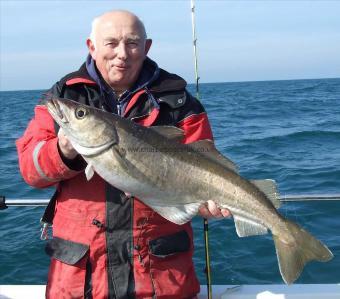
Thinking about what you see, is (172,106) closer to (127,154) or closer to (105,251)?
(127,154)

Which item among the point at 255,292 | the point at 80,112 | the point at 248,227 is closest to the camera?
the point at 80,112

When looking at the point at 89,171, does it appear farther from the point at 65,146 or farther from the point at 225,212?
the point at 225,212

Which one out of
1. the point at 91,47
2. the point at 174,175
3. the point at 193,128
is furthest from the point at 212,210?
the point at 91,47

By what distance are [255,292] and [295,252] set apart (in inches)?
43.9

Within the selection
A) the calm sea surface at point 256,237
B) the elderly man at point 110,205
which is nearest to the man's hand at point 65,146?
the elderly man at point 110,205

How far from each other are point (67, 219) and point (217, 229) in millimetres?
5478

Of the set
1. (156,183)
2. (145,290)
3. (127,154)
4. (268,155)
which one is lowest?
(268,155)

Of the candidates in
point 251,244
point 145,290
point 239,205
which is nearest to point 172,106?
point 239,205

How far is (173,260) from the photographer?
3660 millimetres

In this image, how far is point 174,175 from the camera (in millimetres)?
3535

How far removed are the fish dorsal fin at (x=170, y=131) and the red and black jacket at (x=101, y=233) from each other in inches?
9.7

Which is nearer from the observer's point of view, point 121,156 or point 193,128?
point 121,156

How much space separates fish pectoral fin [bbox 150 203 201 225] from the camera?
3.55m

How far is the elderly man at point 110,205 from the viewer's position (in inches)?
138
